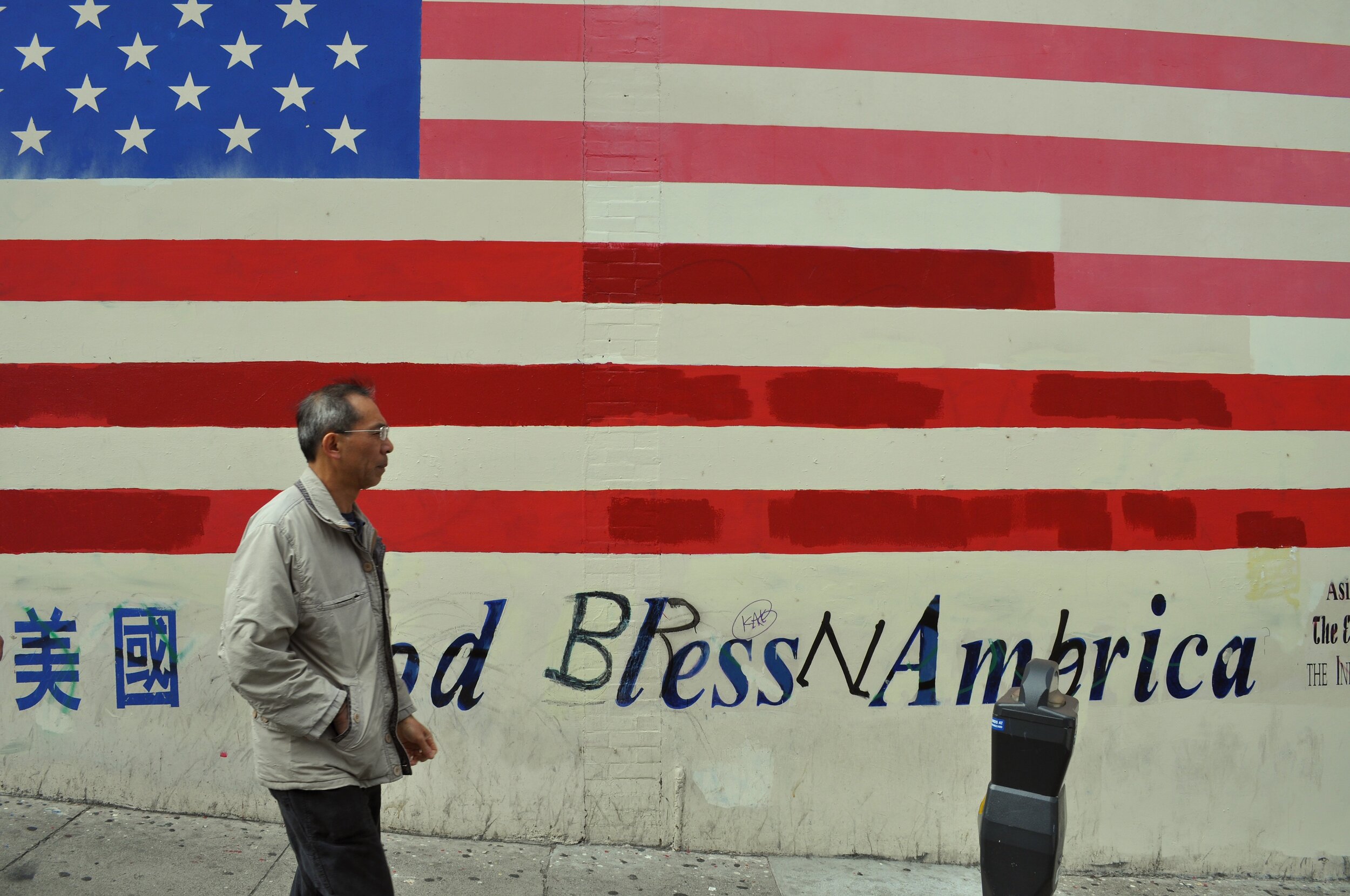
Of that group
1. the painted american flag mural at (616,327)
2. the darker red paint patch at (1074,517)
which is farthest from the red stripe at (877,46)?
the darker red paint patch at (1074,517)

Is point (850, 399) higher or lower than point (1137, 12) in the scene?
lower

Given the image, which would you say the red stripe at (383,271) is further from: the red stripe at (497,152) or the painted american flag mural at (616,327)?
the red stripe at (497,152)

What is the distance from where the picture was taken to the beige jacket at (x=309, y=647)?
7.32ft

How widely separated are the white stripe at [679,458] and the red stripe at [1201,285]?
0.57 m

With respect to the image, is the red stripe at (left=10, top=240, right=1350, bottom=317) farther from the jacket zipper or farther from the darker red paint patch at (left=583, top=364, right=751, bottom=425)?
the jacket zipper

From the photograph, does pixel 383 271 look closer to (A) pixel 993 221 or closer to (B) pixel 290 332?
(B) pixel 290 332

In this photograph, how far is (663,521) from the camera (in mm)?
3979

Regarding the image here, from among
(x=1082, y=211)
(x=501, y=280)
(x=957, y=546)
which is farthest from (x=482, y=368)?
(x=1082, y=211)

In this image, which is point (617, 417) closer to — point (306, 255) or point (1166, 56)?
point (306, 255)

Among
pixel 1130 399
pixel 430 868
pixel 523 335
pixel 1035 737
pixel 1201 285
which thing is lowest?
pixel 430 868

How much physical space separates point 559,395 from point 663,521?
683 mm

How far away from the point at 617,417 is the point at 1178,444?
97.8 inches

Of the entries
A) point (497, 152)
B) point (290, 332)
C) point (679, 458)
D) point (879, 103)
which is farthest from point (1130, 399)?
point (290, 332)

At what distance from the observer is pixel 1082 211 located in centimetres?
417
